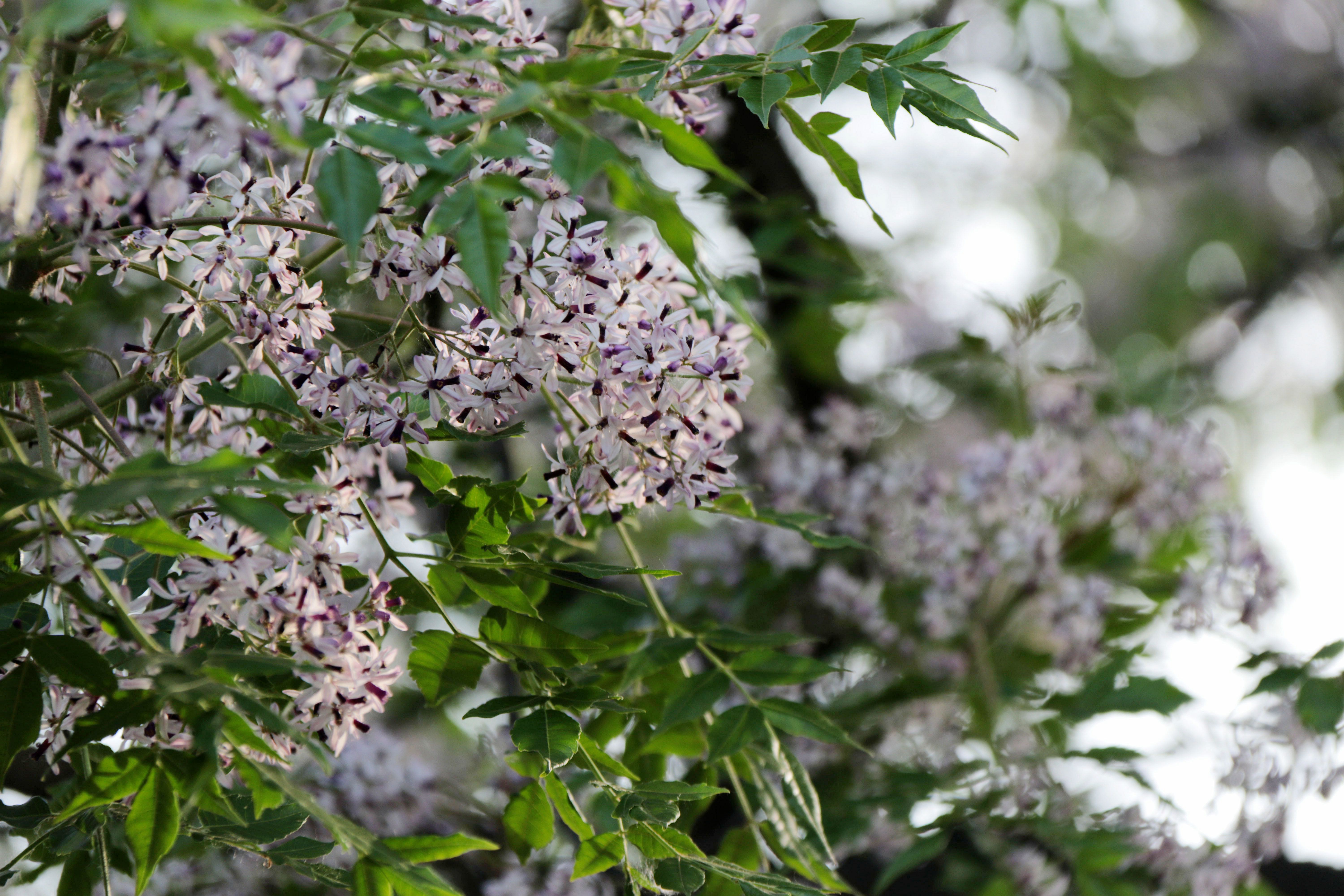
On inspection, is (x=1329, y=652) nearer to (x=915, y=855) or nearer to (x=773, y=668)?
(x=915, y=855)

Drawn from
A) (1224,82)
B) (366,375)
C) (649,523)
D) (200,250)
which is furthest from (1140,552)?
(1224,82)

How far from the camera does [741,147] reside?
9.39 feet

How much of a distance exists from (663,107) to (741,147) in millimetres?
1634

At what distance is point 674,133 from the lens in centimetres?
79

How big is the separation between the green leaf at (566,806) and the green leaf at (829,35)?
0.82 metres

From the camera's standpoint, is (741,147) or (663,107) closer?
(663,107)

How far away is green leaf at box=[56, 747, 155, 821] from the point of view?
0.92 metres

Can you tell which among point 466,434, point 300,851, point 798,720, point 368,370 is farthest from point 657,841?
point 368,370

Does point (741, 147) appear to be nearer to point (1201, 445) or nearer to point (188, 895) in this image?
point (1201, 445)

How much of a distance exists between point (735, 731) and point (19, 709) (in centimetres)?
76

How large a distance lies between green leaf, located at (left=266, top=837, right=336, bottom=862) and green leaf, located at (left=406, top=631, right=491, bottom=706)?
7.1 inches

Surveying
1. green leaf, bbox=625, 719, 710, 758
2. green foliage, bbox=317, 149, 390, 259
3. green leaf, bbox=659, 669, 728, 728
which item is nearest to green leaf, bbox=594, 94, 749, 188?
green foliage, bbox=317, 149, 390, 259

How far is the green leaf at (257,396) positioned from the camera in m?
1.09

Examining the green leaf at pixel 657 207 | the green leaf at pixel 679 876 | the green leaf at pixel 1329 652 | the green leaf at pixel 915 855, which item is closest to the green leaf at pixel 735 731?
the green leaf at pixel 679 876
